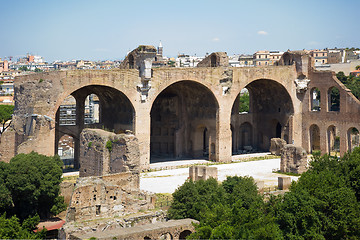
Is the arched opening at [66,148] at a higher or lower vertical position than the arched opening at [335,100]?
lower

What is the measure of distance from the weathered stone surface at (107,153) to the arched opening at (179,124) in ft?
43.7

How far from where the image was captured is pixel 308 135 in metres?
47.3

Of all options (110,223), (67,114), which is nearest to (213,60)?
(67,114)

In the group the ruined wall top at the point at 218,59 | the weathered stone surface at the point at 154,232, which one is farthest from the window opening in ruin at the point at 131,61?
the weathered stone surface at the point at 154,232

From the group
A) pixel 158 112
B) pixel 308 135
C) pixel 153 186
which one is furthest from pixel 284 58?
pixel 153 186

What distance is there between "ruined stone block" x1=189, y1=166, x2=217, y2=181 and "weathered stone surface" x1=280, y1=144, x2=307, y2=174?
773cm

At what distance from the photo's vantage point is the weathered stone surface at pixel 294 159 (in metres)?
37.5

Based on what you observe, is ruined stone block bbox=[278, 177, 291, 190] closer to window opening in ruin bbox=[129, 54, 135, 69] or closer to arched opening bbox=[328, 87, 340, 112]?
window opening in ruin bbox=[129, 54, 135, 69]

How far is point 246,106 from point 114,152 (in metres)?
43.8

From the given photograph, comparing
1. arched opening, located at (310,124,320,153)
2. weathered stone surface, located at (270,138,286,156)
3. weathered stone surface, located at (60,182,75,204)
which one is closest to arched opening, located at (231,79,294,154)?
weathered stone surface, located at (270,138,286,156)

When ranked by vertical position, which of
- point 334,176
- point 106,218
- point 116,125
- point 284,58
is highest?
point 284,58

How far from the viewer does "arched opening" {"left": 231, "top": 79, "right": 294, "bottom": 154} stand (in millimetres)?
47719

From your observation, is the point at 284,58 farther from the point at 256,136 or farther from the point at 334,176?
the point at 334,176

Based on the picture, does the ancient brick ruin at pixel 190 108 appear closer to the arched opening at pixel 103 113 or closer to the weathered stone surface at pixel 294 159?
the arched opening at pixel 103 113
